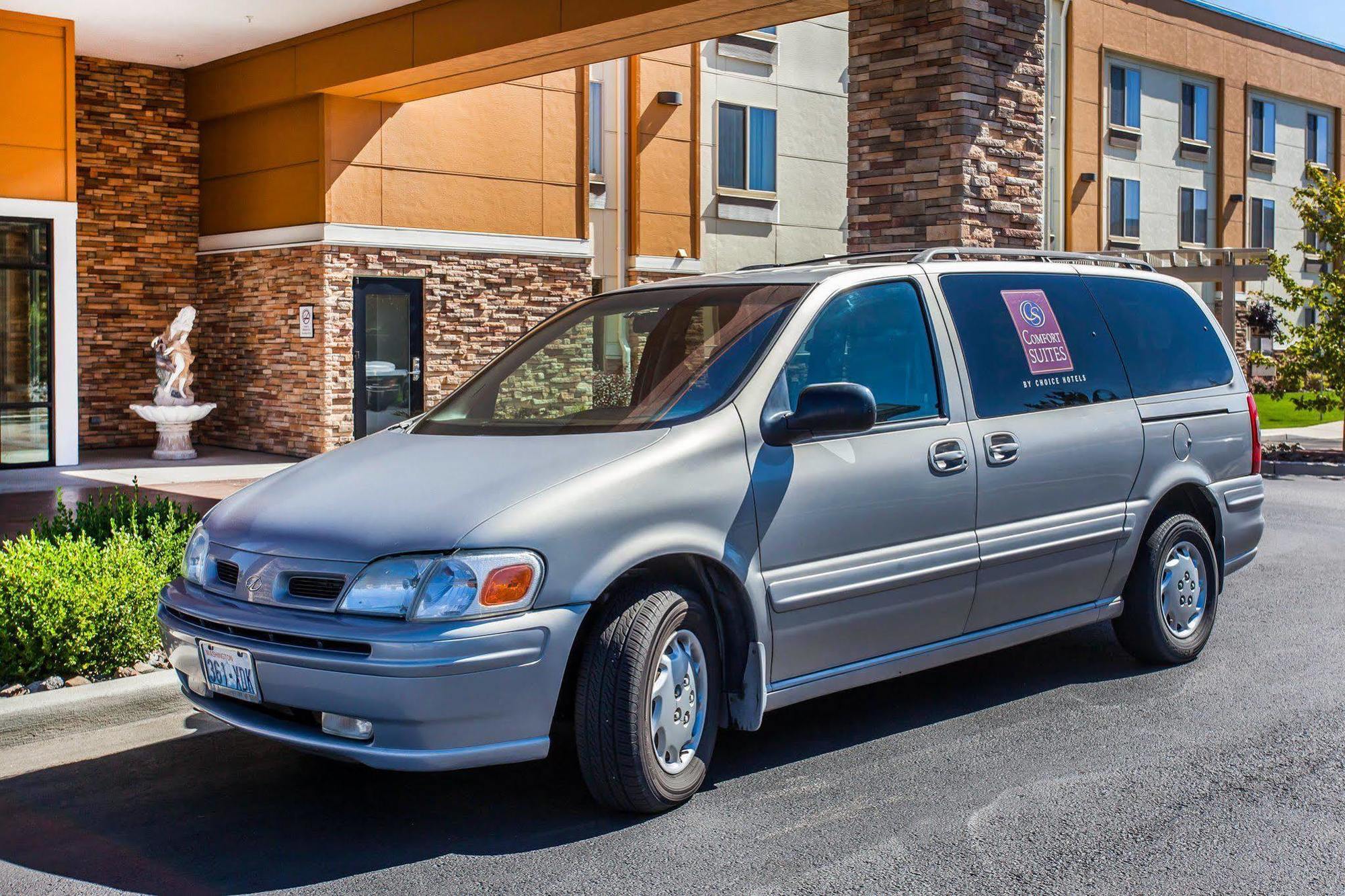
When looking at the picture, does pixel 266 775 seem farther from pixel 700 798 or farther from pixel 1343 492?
pixel 1343 492

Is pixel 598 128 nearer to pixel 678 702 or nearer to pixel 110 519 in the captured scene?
pixel 110 519

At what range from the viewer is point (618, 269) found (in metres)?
24.0

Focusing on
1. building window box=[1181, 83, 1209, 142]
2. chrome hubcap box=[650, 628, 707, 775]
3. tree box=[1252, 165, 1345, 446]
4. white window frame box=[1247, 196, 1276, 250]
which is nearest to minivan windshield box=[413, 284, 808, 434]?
chrome hubcap box=[650, 628, 707, 775]

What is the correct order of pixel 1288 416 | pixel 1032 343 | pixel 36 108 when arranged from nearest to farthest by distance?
pixel 1032 343
pixel 36 108
pixel 1288 416

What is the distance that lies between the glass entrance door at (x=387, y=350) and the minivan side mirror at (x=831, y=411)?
14185 millimetres

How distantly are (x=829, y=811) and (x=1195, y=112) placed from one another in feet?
121

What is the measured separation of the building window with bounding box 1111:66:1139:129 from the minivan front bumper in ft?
109

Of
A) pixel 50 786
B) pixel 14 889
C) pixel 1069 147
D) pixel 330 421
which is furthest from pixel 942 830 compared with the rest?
pixel 1069 147

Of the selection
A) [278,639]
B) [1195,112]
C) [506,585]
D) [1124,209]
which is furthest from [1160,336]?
[1195,112]

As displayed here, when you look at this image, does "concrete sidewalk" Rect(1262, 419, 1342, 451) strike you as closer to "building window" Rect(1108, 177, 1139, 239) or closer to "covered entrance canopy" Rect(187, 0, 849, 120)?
"covered entrance canopy" Rect(187, 0, 849, 120)

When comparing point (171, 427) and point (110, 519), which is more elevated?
point (171, 427)

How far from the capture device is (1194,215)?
3781cm

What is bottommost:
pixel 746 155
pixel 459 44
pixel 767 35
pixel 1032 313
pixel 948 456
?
pixel 948 456

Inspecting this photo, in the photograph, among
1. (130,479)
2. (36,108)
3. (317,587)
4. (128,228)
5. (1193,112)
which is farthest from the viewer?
(1193,112)
